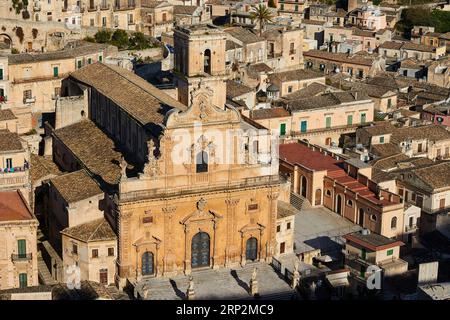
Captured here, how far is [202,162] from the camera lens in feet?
144

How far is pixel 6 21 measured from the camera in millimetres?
71875

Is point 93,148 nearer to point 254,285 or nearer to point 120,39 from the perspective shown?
point 254,285

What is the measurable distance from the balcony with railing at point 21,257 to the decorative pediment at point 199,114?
869 centimetres

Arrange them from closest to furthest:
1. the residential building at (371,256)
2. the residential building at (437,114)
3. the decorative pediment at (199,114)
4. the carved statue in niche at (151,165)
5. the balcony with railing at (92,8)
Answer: the carved statue in niche at (151,165)
the decorative pediment at (199,114)
the residential building at (371,256)
the residential building at (437,114)
the balcony with railing at (92,8)

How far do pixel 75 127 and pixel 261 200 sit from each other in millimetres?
15330

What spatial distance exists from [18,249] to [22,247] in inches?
7.9

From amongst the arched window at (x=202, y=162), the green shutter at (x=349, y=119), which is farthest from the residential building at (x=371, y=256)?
the green shutter at (x=349, y=119)

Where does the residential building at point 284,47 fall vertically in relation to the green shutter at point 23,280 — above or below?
above

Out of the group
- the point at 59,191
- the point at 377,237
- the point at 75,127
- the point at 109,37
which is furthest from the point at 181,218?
the point at 109,37

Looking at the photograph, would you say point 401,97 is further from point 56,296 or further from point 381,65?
point 56,296

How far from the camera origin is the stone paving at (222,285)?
138 ft

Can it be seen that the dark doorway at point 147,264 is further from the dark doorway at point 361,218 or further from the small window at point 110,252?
the dark doorway at point 361,218

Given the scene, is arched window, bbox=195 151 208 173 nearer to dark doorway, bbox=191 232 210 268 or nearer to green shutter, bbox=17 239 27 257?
dark doorway, bbox=191 232 210 268

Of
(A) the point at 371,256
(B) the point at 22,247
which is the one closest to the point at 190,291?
(B) the point at 22,247
